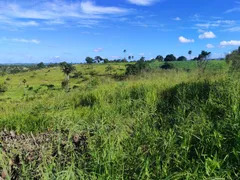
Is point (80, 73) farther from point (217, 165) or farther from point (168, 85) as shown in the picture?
point (217, 165)

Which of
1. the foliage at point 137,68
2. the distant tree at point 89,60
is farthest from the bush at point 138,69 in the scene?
the distant tree at point 89,60

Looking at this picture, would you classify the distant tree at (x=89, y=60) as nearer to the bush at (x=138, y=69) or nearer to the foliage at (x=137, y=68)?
the foliage at (x=137, y=68)

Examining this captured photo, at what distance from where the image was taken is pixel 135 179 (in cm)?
238

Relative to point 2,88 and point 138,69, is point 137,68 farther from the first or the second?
point 2,88

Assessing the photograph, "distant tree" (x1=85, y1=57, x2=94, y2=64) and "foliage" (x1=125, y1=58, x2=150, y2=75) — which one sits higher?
"distant tree" (x1=85, y1=57, x2=94, y2=64)

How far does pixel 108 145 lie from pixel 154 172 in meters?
0.61

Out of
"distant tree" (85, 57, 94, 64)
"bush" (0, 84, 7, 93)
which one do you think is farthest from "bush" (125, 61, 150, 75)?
"distant tree" (85, 57, 94, 64)

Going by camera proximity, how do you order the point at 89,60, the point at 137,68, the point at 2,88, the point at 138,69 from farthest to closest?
1. the point at 89,60
2. the point at 2,88
3. the point at 137,68
4. the point at 138,69

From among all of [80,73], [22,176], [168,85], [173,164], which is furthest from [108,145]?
[80,73]

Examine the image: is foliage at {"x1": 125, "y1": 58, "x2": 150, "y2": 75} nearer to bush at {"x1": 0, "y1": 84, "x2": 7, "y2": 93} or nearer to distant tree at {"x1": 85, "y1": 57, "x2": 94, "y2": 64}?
bush at {"x1": 0, "y1": 84, "x2": 7, "y2": 93}

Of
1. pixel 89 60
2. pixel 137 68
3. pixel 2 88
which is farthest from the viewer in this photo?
pixel 89 60

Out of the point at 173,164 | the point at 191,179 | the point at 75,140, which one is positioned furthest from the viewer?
the point at 75,140

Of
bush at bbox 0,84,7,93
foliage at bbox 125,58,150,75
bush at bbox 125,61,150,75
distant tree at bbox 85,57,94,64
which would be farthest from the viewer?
distant tree at bbox 85,57,94,64

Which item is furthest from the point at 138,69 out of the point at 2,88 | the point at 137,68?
the point at 2,88
